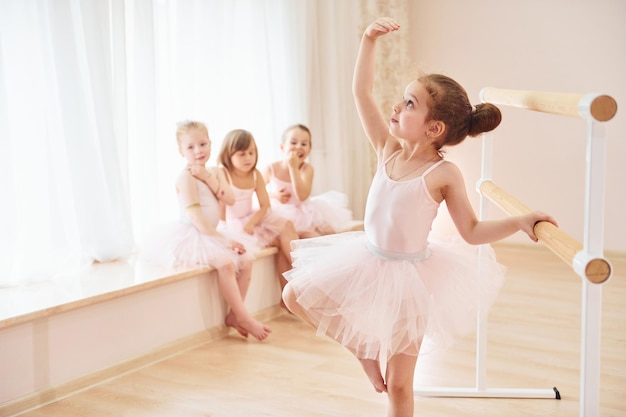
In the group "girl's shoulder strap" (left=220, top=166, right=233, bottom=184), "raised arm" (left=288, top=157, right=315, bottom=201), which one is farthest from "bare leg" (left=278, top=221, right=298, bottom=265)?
"girl's shoulder strap" (left=220, top=166, right=233, bottom=184)

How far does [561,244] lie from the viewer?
147 cm

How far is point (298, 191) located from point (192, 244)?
74cm

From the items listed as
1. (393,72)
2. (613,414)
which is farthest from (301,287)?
(393,72)

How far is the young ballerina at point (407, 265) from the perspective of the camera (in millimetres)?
1912

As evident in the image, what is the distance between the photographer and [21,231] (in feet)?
9.32

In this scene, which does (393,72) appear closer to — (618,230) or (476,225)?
(618,230)

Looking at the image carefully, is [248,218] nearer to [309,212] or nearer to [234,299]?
[309,212]

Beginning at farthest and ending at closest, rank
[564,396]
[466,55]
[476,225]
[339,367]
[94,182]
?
[466,55]
[94,182]
[339,367]
[564,396]
[476,225]

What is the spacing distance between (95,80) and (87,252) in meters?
0.68

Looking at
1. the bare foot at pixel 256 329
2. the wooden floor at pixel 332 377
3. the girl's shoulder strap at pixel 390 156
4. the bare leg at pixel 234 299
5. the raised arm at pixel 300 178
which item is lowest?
the wooden floor at pixel 332 377

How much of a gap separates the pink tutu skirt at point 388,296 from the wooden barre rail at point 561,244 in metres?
0.24

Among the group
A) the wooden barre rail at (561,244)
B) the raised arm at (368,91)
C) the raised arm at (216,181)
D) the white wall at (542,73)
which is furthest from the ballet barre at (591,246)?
the white wall at (542,73)

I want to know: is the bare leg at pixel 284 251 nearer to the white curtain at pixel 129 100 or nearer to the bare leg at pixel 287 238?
the bare leg at pixel 287 238

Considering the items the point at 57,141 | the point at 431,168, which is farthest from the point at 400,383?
the point at 57,141
